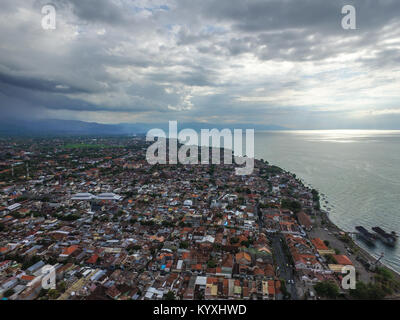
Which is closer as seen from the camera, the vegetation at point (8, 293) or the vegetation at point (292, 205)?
the vegetation at point (8, 293)

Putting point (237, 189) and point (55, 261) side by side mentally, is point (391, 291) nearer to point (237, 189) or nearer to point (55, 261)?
point (237, 189)

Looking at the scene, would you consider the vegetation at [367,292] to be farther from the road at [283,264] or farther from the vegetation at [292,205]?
the vegetation at [292,205]

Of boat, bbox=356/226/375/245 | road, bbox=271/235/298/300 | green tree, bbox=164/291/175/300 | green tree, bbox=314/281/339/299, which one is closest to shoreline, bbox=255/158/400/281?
boat, bbox=356/226/375/245

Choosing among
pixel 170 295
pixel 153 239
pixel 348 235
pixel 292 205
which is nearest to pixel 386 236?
pixel 348 235

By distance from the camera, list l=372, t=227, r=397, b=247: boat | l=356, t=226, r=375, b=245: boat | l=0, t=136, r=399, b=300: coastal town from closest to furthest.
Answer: l=0, t=136, r=399, b=300: coastal town, l=372, t=227, r=397, b=247: boat, l=356, t=226, r=375, b=245: boat

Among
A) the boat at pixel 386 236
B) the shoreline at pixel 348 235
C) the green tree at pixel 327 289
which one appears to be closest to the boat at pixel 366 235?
the boat at pixel 386 236

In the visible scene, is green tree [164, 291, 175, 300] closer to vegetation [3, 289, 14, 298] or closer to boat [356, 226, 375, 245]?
vegetation [3, 289, 14, 298]
